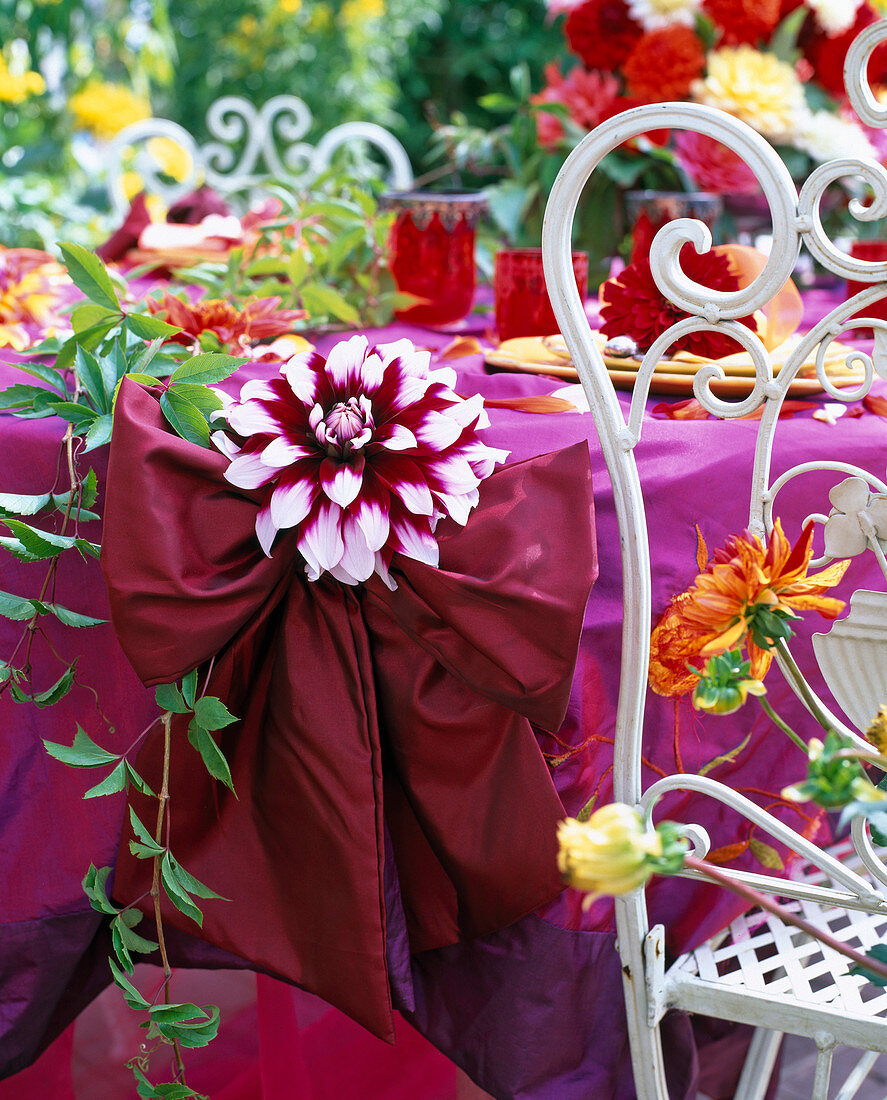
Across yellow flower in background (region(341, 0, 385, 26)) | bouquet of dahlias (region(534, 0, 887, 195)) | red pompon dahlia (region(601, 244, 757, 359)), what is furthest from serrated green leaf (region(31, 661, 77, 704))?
yellow flower in background (region(341, 0, 385, 26))

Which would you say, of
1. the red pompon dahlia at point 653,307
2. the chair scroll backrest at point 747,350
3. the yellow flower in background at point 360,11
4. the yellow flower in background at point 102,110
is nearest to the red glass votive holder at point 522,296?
the red pompon dahlia at point 653,307

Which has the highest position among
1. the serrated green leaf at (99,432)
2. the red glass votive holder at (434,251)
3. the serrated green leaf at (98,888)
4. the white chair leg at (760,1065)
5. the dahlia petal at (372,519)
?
the red glass votive holder at (434,251)

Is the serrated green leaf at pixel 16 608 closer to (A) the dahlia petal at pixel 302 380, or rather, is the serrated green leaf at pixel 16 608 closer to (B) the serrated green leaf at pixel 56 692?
(B) the serrated green leaf at pixel 56 692

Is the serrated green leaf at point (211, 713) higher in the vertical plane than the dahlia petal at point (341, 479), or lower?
lower

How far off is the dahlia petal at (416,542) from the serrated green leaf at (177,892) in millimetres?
256

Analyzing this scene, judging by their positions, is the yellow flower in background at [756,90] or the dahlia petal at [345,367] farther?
the yellow flower in background at [756,90]

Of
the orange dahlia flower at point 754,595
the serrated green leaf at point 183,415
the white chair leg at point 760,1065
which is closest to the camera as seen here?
the orange dahlia flower at point 754,595

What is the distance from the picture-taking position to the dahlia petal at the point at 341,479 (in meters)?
0.63

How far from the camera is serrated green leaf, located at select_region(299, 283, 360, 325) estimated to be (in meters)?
1.11

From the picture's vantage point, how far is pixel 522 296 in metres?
1.06

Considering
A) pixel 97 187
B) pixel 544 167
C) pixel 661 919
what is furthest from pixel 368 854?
pixel 97 187

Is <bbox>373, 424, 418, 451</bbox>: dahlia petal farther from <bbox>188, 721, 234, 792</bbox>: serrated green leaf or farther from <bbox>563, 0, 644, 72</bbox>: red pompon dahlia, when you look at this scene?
<bbox>563, 0, 644, 72</bbox>: red pompon dahlia

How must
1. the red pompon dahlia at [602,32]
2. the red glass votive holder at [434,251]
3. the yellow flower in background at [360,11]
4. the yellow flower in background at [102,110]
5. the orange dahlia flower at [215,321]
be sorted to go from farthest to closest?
the yellow flower in background at [360,11], the yellow flower in background at [102,110], the red pompon dahlia at [602,32], the red glass votive holder at [434,251], the orange dahlia flower at [215,321]

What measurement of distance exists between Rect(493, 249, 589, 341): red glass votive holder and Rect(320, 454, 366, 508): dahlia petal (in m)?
0.45
